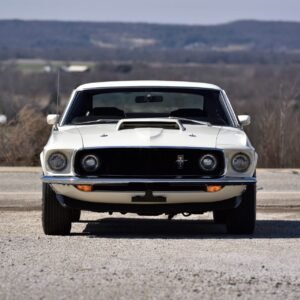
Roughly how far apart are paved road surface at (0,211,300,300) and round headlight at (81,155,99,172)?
0.64m

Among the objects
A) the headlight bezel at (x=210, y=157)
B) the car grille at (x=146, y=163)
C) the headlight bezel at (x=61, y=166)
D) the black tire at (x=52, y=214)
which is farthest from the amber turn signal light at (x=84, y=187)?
the headlight bezel at (x=210, y=157)

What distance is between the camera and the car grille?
12.8 meters

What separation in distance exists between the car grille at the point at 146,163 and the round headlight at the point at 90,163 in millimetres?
27

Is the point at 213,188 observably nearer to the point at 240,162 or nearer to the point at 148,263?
the point at 240,162

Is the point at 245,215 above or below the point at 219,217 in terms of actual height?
above

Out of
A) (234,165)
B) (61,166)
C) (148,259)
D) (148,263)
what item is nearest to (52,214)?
(61,166)

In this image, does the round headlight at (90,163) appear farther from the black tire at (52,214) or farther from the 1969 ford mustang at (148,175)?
the black tire at (52,214)

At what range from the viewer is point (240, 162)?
12.9 m

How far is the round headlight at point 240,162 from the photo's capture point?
12875mm

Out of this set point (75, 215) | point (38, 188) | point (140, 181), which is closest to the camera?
point (140, 181)

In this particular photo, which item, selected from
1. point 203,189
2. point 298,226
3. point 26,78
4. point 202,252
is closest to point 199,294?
point 202,252

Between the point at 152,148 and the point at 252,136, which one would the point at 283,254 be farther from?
the point at 252,136

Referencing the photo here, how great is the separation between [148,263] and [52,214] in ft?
7.86

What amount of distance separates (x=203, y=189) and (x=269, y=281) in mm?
2757
